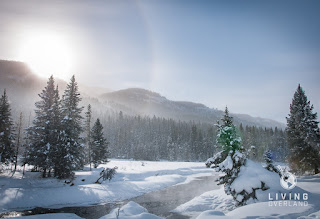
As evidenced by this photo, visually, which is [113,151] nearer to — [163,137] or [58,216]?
[163,137]

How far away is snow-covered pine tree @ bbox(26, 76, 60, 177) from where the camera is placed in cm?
2667

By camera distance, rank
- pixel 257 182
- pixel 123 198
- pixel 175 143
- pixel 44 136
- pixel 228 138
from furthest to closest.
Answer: pixel 175 143 → pixel 228 138 → pixel 44 136 → pixel 123 198 → pixel 257 182

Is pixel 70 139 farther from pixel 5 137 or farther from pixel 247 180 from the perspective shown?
pixel 247 180

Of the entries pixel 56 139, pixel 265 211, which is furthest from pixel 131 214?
pixel 56 139

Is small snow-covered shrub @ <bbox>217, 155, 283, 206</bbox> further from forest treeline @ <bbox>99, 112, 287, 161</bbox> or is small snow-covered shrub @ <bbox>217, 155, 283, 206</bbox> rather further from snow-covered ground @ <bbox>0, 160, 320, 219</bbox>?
forest treeline @ <bbox>99, 112, 287, 161</bbox>

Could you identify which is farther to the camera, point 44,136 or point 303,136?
point 303,136

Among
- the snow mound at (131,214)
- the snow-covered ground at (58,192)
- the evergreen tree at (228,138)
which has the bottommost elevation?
the snow-covered ground at (58,192)

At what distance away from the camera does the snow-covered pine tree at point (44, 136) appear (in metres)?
26.7

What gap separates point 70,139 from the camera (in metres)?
28.0

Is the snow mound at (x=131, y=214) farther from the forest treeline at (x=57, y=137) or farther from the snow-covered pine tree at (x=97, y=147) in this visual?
the snow-covered pine tree at (x=97, y=147)

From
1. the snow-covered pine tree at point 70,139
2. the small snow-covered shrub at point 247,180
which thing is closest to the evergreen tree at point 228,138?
the small snow-covered shrub at point 247,180

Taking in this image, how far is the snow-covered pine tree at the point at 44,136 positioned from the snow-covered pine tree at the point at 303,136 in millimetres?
36318

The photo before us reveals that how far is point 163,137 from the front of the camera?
106 metres

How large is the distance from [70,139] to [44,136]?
356 cm
